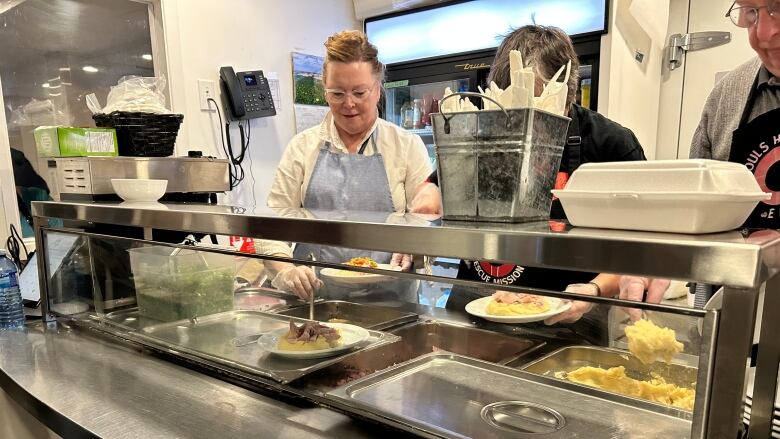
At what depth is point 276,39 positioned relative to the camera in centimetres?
308

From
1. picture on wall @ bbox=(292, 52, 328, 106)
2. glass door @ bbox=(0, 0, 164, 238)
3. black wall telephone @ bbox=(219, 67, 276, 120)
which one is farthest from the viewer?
picture on wall @ bbox=(292, 52, 328, 106)

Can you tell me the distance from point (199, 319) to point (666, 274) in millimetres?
1108

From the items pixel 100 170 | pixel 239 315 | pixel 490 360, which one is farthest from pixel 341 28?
pixel 490 360

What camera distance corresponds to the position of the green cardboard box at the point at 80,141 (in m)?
1.44

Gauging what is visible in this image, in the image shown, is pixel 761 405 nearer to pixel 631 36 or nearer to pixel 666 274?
pixel 666 274

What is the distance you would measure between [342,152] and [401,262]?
122cm

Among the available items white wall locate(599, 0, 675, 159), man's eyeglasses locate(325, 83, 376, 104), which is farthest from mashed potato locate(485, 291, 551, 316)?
white wall locate(599, 0, 675, 159)

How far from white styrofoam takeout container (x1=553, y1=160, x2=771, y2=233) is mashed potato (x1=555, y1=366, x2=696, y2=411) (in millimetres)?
304

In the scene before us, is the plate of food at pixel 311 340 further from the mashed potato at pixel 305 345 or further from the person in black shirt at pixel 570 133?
the person in black shirt at pixel 570 133

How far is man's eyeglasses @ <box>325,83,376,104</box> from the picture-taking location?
1.88 m

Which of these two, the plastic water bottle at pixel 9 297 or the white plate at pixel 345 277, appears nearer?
the white plate at pixel 345 277

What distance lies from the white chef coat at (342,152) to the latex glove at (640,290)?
51.9 inches

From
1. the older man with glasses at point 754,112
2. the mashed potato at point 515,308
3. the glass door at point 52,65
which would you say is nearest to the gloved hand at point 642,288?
the mashed potato at point 515,308

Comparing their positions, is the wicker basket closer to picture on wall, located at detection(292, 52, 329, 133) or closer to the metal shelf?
the metal shelf
